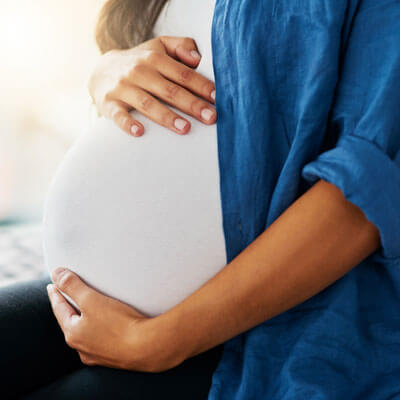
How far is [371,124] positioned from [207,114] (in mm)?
211

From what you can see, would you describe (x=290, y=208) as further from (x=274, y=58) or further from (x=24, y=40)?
(x=24, y=40)

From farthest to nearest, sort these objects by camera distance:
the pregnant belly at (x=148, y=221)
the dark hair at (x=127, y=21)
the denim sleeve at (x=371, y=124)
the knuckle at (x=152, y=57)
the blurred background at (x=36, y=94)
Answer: the blurred background at (x=36, y=94)
the dark hair at (x=127, y=21)
the knuckle at (x=152, y=57)
the pregnant belly at (x=148, y=221)
the denim sleeve at (x=371, y=124)

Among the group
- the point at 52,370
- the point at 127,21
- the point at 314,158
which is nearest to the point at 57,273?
the point at 52,370

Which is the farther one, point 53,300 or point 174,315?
point 53,300

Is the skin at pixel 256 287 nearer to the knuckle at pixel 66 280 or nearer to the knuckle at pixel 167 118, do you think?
the knuckle at pixel 66 280

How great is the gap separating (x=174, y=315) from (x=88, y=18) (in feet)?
5.37

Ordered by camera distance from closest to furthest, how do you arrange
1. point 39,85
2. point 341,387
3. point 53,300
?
point 341,387
point 53,300
point 39,85

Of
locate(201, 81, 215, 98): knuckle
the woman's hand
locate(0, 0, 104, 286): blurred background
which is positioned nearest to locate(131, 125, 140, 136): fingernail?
the woman's hand

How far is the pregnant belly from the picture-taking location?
0.53 meters

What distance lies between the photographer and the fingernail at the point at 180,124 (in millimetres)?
560

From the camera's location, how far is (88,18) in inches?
70.2

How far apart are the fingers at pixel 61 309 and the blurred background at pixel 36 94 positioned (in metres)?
0.98

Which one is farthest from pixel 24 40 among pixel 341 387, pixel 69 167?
pixel 341 387

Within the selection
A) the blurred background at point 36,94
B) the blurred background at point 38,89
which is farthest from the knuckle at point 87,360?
the blurred background at point 38,89
